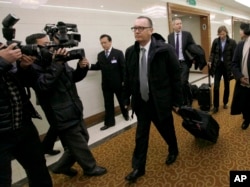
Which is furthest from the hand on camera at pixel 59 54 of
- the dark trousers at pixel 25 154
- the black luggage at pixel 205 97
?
A: the black luggage at pixel 205 97

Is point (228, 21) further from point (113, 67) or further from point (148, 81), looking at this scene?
point (148, 81)

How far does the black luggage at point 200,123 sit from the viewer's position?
2436 mm

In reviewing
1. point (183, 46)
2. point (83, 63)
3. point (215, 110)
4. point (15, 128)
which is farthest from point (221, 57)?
point (15, 128)

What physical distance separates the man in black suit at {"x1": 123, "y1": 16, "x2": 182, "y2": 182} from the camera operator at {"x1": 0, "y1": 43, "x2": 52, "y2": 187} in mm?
891

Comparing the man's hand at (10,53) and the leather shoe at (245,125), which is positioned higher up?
the man's hand at (10,53)

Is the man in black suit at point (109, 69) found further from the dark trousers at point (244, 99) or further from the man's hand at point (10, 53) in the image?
the man's hand at point (10, 53)

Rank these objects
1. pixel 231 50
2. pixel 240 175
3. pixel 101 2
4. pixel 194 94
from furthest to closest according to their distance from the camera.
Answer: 1. pixel 194 94
2. pixel 101 2
3. pixel 231 50
4. pixel 240 175

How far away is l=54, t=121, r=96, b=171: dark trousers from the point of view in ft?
6.64

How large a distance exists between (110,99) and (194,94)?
1714 mm

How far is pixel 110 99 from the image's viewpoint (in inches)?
148

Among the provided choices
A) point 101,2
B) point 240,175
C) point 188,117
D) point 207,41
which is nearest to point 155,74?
point 188,117

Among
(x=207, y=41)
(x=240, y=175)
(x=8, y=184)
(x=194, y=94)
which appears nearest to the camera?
(x=8, y=184)

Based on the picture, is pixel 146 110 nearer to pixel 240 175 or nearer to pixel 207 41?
pixel 240 175

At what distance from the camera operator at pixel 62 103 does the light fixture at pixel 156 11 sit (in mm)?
3417
